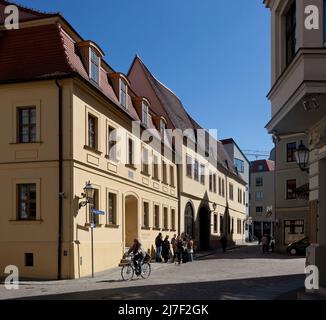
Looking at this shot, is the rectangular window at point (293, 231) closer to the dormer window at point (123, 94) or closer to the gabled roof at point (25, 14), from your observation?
the dormer window at point (123, 94)

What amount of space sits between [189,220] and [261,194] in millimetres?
51593

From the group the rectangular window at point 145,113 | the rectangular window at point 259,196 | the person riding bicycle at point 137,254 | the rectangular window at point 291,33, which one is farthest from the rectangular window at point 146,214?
the rectangular window at point 259,196

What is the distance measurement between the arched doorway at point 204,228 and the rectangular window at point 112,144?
21.3 metres

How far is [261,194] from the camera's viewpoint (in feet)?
300

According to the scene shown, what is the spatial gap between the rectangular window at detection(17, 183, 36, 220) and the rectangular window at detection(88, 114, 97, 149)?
342 cm

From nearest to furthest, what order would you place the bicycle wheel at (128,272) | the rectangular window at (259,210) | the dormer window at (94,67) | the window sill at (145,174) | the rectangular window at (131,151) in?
the bicycle wheel at (128,272)
the dormer window at (94,67)
the rectangular window at (131,151)
the window sill at (145,174)
the rectangular window at (259,210)

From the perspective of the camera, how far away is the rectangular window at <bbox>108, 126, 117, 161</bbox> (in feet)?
82.9

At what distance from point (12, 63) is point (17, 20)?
2104 millimetres

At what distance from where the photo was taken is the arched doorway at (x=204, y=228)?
46.2m

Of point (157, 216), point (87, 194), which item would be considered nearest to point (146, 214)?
point (157, 216)

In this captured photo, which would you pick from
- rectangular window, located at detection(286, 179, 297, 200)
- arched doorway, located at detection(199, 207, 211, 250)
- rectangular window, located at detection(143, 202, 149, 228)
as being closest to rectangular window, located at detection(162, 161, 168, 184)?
rectangular window, located at detection(143, 202, 149, 228)

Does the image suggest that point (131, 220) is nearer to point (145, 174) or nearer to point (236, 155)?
point (145, 174)

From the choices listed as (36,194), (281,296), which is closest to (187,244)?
(36,194)

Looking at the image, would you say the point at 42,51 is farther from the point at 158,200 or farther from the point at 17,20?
the point at 158,200
